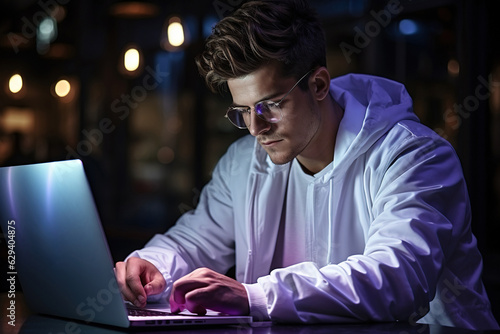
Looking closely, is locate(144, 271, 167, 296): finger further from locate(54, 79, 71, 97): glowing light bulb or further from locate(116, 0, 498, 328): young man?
locate(54, 79, 71, 97): glowing light bulb

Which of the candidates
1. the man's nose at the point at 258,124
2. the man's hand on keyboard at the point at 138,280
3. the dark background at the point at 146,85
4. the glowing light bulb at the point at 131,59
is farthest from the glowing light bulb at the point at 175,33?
the man's hand on keyboard at the point at 138,280

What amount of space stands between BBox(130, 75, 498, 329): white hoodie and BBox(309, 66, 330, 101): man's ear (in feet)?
0.31

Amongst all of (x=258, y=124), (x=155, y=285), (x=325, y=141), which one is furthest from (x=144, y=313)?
(x=325, y=141)

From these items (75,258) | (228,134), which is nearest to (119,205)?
(228,134)

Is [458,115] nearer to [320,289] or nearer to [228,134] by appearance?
[320,289]

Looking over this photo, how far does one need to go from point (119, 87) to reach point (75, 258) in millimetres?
6640

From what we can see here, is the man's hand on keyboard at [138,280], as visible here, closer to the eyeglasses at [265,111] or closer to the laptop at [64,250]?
the laptop at [64,250]

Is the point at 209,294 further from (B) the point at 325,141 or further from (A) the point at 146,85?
(A) the point at 146,85

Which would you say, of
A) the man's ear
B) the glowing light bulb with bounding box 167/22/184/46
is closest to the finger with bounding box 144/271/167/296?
the man's ear

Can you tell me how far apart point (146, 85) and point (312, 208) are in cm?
663

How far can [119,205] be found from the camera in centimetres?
805

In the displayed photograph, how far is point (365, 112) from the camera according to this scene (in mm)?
1992

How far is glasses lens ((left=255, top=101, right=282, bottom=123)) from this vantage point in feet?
5.96

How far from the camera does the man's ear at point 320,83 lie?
1952 mm
